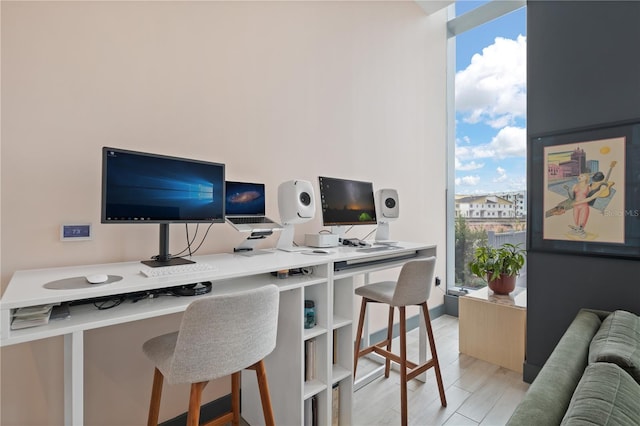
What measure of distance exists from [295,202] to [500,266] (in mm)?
1913

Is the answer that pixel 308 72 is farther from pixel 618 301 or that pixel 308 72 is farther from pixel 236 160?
pixel 618 301

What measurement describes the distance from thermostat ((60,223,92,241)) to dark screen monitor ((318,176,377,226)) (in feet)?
4.20

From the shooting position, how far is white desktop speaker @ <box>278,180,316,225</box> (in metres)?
1.94

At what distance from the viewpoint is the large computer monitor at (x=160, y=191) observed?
132 centimetres

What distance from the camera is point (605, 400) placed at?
0.86 meters

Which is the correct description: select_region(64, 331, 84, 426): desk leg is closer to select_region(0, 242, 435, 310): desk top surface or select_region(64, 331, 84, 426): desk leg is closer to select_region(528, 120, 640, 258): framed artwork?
select_region(0, 242, 435, 310): desk top surface

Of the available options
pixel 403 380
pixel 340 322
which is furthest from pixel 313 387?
pixel 403 380

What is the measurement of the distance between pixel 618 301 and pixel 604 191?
2.16 ft

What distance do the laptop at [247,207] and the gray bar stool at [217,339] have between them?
58 centimetres

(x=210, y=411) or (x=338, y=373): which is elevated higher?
(x=338, y=373)

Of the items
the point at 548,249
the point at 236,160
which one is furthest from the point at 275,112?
the point at 548,249

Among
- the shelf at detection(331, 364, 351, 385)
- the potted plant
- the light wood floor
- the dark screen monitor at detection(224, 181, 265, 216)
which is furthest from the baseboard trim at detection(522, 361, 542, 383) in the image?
the dark screen monitor at detection(224, 181, 265, 216)

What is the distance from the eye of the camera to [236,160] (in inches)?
79.7

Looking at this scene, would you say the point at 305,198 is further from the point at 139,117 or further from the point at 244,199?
the point at 139,117
